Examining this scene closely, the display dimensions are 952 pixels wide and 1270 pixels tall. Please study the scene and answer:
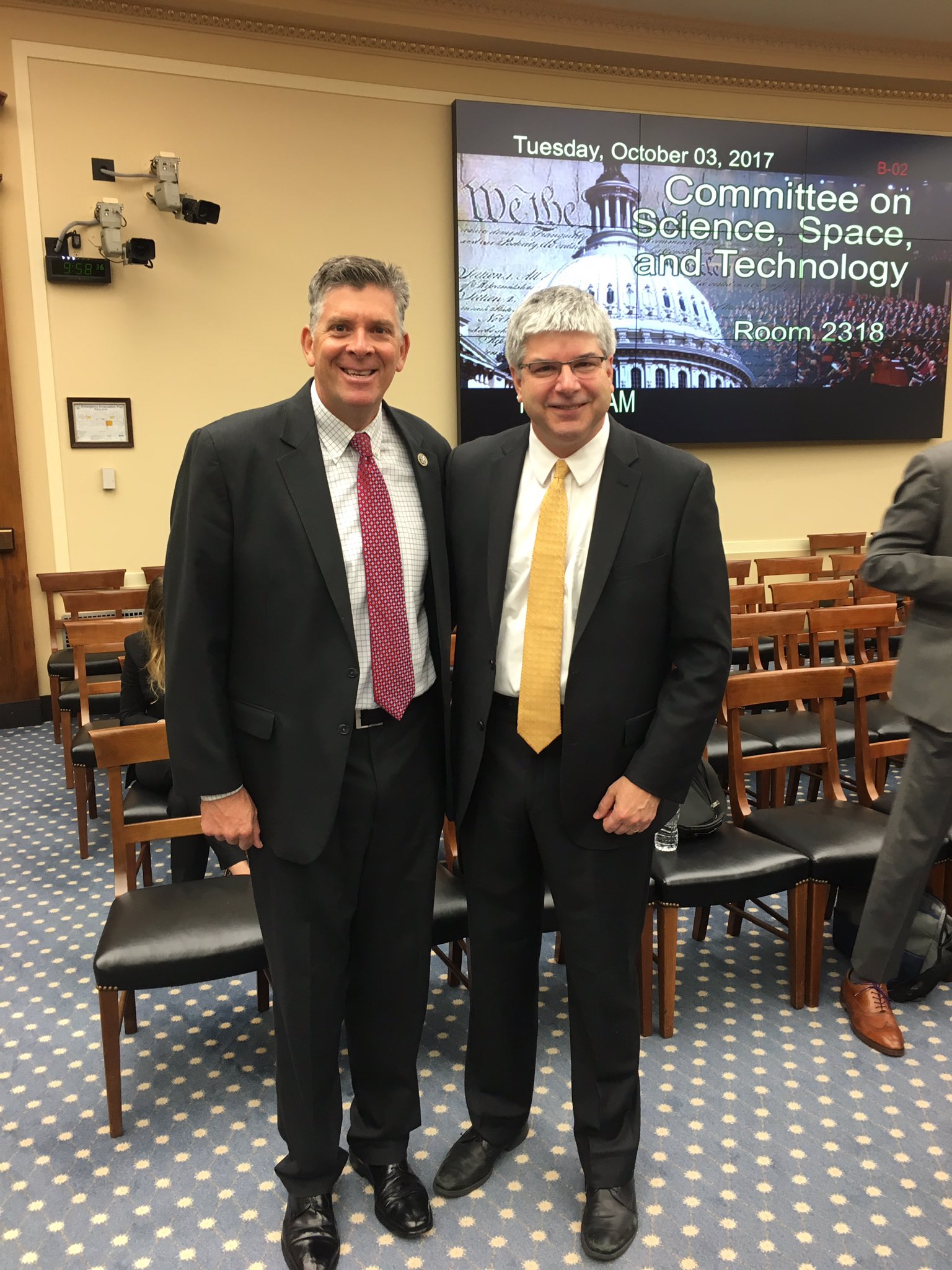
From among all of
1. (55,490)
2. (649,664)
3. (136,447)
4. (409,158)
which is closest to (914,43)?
(409,158)

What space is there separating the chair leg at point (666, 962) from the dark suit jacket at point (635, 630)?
2.61 feet

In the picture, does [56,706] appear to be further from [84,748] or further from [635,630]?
[635,630]

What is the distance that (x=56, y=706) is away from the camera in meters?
4.96

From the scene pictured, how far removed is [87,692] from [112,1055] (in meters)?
2.01

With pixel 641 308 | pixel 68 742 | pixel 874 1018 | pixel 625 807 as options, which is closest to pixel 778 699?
pixel 874 1018

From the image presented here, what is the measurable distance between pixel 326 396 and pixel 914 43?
7.22 m

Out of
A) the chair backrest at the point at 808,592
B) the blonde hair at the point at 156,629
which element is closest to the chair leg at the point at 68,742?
the blonde hair at the point at 156,629

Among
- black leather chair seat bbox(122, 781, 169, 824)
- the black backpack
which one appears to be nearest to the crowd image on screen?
the black backpack

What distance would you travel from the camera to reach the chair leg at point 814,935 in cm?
250

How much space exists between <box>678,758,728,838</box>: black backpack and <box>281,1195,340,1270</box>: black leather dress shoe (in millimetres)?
1250

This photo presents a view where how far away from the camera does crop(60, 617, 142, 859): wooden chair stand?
3533mm

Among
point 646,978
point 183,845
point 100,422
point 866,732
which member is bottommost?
point 646,978

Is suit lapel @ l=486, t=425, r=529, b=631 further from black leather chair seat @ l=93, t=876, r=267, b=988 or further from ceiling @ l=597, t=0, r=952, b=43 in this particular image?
ceiling @ l=597, t=0, r=952, b=43

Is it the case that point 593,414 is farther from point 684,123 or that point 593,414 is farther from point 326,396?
point 684,123
